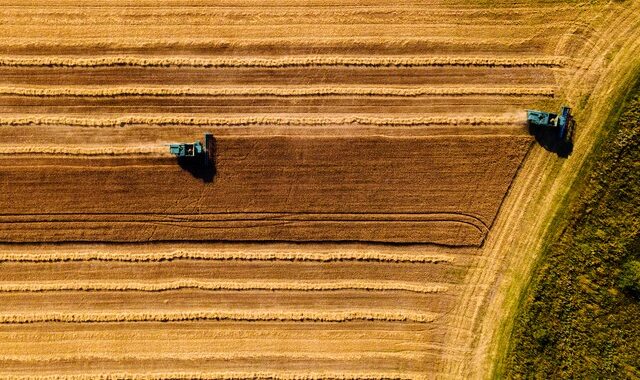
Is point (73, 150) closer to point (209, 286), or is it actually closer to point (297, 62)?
point (209, 286)

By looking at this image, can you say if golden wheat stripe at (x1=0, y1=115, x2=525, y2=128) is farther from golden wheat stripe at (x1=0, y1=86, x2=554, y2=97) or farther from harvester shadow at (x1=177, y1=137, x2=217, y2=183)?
harvester shadow at (x1=177, y1=137, x2=217, y2=183)

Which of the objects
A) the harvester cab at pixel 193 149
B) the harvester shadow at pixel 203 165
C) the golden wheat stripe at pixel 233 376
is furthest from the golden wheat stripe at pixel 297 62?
the golden wheat stripe at pixel 233 376

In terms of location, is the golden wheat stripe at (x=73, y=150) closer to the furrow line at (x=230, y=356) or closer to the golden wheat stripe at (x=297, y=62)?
the golden wheat stripe at (x=297, y=62)

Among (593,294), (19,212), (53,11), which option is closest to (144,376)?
(19,212)

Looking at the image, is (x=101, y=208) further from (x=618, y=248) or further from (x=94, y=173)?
(x=618, y=248)

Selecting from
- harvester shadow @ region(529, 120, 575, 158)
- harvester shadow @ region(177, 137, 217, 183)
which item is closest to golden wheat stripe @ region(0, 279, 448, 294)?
harvester shadow @ region(177, 137, 217, 183)

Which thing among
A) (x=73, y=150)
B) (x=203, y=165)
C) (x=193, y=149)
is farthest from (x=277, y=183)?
(x=73, y=150)

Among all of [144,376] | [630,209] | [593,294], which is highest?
[630,209]
